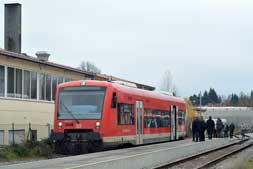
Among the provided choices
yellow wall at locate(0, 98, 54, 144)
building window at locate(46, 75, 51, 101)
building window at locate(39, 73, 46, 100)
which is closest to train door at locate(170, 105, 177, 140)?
yellow wall at locate(0, 98, 54, 144)

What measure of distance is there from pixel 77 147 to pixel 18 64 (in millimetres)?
8645

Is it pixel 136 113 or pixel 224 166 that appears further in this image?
pixel 136 113

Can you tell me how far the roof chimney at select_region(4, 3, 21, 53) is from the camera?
40.4 m

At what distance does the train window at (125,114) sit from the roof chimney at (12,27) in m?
13.8

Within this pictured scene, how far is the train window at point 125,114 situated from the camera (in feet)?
89.7

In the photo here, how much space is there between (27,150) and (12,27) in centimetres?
1639

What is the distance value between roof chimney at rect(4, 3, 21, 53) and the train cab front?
565 inches

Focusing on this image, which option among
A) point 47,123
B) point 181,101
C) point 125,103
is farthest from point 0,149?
point 181,101

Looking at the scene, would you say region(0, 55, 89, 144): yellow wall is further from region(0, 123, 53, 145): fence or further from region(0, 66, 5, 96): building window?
region(0, 66, 5, 96): building window

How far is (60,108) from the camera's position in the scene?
87.9 feet

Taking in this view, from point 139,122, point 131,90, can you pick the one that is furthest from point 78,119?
point 139,122

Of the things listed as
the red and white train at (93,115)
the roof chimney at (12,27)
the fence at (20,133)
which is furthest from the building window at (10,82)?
the roof chimney at (12,27)

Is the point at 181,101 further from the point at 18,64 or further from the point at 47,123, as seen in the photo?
the point at 18,64

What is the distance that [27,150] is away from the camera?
88.0 feet
